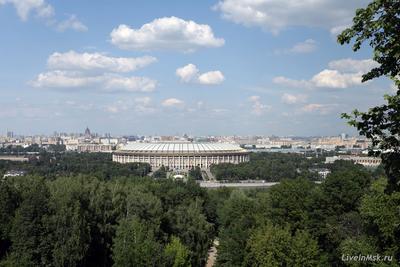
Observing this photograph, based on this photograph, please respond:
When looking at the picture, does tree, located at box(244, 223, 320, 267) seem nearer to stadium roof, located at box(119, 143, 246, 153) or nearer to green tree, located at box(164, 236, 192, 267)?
green tree, located at box(164, 236, 192, 267)

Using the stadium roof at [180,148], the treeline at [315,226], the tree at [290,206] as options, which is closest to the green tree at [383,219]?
the treeline at [315,226]

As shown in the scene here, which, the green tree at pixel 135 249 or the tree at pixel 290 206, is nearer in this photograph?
the green tree at pixel 135 249

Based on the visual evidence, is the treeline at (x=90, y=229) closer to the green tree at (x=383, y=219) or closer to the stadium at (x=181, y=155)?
the green tree at (x=383, y=219)

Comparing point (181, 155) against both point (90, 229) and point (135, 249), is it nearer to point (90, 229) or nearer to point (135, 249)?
point (90, 229)

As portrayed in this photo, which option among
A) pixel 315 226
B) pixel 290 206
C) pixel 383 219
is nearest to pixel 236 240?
pixel 290 206

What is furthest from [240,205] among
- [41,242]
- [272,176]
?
[272,176]

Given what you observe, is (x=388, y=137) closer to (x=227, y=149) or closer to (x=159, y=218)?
(x=159, y=218)

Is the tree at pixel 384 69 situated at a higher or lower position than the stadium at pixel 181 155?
higher
